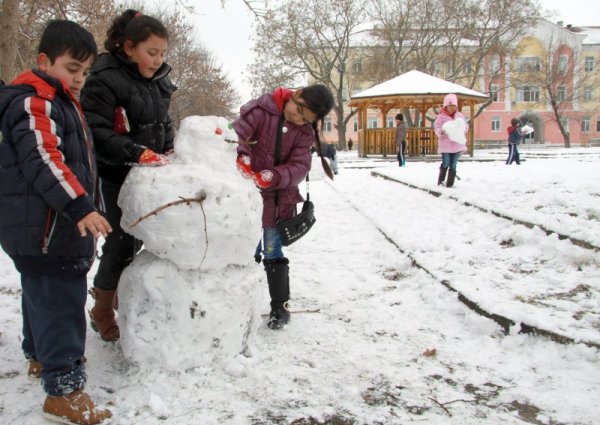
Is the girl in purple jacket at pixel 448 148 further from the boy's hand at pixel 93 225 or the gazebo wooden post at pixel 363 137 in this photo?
the gazebo wooden post at pixel 363 137

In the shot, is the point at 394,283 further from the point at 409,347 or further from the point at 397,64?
the point at 397,64

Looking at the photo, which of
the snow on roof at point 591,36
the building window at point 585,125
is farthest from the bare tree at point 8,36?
the snow on roof at point 591,36

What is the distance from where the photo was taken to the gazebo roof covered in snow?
21.1 metres

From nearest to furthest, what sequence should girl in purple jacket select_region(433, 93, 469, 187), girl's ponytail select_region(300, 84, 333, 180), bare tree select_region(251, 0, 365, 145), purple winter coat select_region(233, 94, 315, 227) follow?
1. girl's ponytail select_region(300, 84, 333, 180)
2. purple winter coat select_region(233, 94, 315, 227)
3. girl in purple jacket select_region(433, 93, 469, 187)
4. bare tree select_region(251, 0, 365, 145)

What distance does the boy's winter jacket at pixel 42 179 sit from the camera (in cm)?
202

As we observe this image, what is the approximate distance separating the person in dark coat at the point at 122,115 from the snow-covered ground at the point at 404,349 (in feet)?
1.45

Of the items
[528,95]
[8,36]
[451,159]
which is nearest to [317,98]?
[8,36]

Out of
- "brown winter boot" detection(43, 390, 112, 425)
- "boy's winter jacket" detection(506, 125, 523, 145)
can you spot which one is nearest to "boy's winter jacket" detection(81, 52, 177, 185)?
"brown winter boot" detection(43, 390, 112, 425)

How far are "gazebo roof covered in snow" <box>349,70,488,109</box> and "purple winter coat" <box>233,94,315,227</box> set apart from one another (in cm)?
1862

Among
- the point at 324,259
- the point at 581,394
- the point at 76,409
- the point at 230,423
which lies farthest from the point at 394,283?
the point at 76,409

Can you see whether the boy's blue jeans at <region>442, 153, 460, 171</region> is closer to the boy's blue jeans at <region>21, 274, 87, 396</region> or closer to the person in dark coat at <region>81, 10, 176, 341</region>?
the person in dark coat at <region>81, 10, 176, 341</region>

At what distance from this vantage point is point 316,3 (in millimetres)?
33531

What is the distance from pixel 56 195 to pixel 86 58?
68cm

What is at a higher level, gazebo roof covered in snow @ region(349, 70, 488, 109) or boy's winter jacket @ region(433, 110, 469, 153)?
gazebo roof covered in snow @ region(349, 70, 488, 109)
